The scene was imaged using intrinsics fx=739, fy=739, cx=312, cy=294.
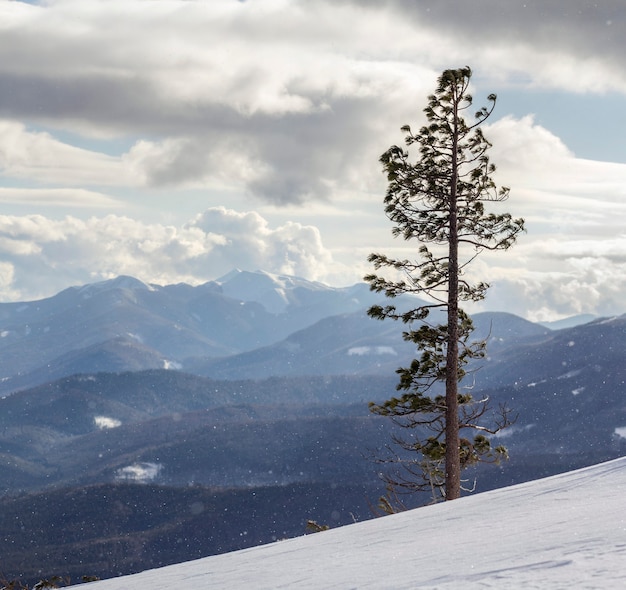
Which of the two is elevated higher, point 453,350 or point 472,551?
point 453,350

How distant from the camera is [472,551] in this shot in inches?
315

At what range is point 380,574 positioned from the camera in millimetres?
7742

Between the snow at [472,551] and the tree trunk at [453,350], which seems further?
the tree trunk at [453,350]

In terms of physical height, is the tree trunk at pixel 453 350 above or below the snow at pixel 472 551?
above

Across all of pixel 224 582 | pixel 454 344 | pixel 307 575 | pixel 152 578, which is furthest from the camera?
pixel 454 344

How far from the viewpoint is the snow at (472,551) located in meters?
6.46

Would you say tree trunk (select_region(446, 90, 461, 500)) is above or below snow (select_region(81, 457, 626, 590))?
above

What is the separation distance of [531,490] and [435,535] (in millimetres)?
3359

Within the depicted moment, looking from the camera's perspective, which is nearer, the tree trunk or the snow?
the snow

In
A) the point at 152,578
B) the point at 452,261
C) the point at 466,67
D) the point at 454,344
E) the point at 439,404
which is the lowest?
the point at 152,578

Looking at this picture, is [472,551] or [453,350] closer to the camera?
[472,551]

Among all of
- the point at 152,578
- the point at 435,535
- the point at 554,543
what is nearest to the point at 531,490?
the point at 435,535

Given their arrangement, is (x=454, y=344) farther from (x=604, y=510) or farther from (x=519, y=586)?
(x=519, y=586)

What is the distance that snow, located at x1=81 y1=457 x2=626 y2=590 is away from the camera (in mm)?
6465
